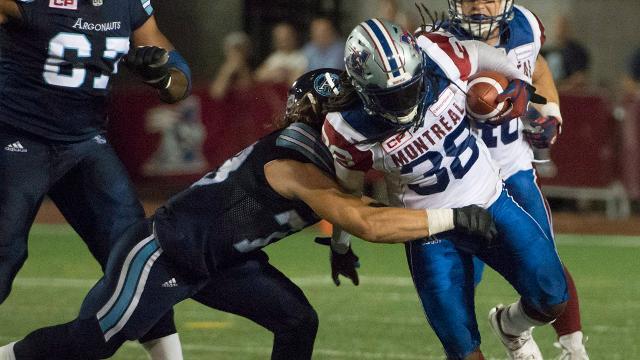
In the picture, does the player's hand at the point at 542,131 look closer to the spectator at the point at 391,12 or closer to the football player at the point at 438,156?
the football player at the point at 438,156

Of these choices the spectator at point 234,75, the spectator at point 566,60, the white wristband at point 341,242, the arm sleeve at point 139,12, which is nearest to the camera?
the white wristband at point 341,242

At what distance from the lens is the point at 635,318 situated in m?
6.27

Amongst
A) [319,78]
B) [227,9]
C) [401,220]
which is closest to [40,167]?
[319,78]

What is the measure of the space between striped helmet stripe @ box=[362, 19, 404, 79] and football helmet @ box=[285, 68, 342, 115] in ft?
0.79

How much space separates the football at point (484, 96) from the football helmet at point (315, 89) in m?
0.46

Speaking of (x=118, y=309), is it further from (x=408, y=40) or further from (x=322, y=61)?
(x=322, y=61)

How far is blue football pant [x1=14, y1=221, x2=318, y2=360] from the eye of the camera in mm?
4004

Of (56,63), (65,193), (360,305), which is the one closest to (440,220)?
(65,193)

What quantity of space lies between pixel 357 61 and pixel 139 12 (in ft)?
4.48

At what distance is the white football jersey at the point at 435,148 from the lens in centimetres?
407

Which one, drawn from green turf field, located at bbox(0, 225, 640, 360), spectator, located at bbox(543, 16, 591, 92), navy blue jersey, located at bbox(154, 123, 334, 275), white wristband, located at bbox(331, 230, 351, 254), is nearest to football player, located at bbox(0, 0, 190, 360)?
navy blue jersey, located at bbox(154, 123, 334, 275)

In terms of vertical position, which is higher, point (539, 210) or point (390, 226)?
point (390, 226)

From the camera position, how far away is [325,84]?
164 inches

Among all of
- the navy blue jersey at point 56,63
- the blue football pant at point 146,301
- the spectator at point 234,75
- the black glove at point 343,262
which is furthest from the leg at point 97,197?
the spectator at point 234,75
